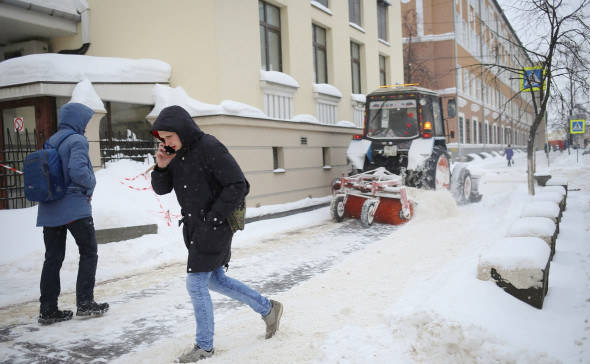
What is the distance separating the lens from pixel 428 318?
135 inches

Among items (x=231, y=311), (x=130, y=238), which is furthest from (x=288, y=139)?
(x=231, y=311)

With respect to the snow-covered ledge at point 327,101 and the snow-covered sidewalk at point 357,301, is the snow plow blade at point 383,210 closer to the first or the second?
the snow-covered sidewalk at point 357,301

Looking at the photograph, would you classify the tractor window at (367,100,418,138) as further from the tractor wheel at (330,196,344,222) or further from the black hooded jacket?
the black hooded jacket

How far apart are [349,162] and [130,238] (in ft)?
18.0

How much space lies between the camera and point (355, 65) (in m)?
18.4

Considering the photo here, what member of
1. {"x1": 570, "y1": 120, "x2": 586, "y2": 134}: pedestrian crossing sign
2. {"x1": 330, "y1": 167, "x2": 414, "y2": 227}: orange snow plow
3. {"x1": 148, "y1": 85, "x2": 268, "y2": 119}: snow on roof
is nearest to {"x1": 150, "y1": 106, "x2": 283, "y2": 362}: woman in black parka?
{"x1": 330, "y1": 167, "x2": 414, "y2": 227}: orange snow plow

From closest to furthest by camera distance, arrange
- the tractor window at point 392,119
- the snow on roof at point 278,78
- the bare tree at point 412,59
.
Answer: the tractor window at point 392,119
the snow on roof at point 278,78
the bare tree at point 412,59

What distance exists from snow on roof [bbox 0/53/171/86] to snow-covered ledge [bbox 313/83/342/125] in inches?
203

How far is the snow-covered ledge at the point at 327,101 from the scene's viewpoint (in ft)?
48.5

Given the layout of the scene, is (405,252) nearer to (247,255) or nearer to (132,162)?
(247,255)

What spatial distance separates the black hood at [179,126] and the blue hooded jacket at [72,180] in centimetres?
144

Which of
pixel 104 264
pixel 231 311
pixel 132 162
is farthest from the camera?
pixel 132 162

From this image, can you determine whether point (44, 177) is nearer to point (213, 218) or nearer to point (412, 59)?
point (213, 218)

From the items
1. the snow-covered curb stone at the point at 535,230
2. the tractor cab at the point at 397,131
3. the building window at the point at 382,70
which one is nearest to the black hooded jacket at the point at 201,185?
the snow-covered curb stone at the point at 535,230
